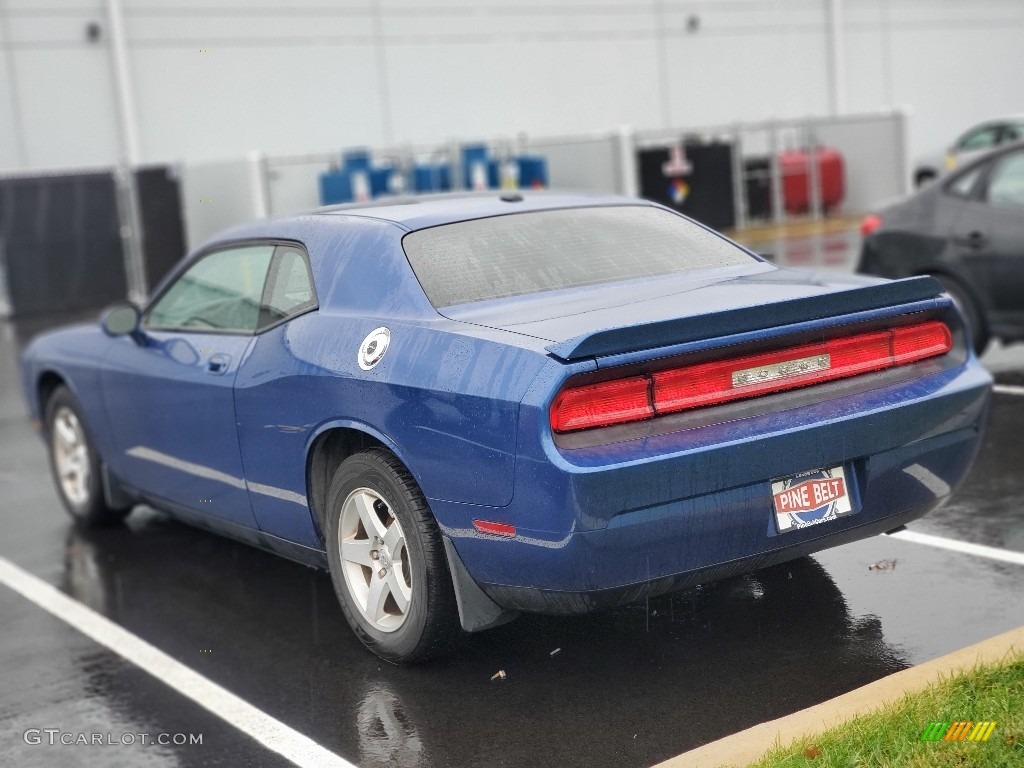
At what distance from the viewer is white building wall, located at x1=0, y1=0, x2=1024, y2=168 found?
79.3ft

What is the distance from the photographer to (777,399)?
4316 mm

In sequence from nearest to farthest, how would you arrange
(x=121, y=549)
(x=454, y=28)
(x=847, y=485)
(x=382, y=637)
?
(x=847, y=485), (x=382, y=637), (x=121, y=549), (x=454, y=28)

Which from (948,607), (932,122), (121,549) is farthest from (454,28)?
(948,607)

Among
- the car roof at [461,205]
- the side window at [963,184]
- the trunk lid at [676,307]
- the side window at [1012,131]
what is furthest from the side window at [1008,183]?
the side window at [1012,131]

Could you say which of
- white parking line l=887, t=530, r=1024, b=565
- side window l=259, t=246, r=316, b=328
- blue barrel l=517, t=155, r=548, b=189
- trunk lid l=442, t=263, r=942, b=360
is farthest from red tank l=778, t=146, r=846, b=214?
trunk lid l=442, t=263, r=942, b=360

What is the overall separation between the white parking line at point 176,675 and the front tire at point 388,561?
511 mm

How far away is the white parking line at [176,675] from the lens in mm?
4160

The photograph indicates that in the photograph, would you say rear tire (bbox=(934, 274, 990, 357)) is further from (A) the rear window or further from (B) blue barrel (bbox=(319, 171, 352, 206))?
(B) blue barrel (bbox=(319, 171, 352, 206))

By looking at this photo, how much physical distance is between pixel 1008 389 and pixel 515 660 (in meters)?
5.11

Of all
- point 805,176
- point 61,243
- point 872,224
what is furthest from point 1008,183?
point 805,176

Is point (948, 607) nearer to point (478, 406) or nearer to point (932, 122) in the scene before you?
point (478, 406)

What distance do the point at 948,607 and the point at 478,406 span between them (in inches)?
76.0

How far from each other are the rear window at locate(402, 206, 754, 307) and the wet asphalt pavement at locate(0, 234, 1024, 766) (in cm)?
123

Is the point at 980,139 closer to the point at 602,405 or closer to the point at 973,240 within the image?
the point at 973,240
